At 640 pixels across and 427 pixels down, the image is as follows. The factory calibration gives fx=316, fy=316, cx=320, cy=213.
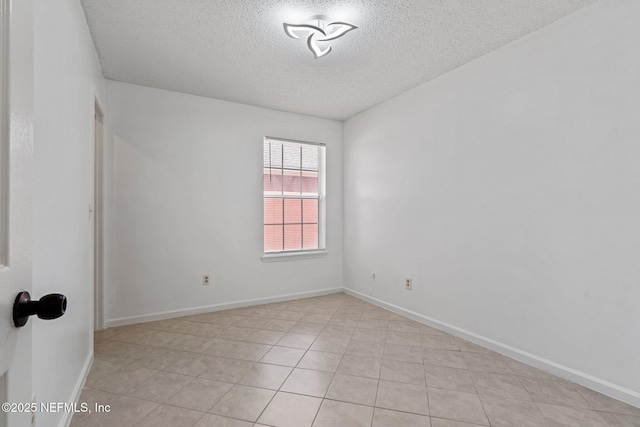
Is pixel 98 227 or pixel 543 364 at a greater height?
pixel 98 227

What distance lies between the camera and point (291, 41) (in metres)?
2.58

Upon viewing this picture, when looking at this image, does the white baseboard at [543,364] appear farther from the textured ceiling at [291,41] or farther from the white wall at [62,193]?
the white wall at [62,193]

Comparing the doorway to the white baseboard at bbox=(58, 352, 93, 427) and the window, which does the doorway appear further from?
the window

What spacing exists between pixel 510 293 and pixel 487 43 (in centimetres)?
208

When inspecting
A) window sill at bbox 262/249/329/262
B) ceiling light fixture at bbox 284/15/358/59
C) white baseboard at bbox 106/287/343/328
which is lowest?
white baseboard at bbox 106/287/343/328

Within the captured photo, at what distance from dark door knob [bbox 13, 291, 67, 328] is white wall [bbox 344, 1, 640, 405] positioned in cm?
283

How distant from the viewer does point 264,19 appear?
7.53 ft

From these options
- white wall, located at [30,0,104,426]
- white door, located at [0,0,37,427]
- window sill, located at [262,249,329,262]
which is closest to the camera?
white door, located at [0,0,37,427]

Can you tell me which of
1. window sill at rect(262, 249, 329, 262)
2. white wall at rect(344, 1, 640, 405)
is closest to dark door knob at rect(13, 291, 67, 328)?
white wall at rect(344, 1, 640, 405)

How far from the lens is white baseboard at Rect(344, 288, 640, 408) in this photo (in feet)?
6.53

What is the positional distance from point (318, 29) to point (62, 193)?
1906mm

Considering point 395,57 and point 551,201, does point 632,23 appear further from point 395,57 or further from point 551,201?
point 395,57

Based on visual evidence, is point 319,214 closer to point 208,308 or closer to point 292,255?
point 292,255

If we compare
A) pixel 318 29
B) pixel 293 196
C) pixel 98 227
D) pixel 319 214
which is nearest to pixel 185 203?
pixel 98 227
